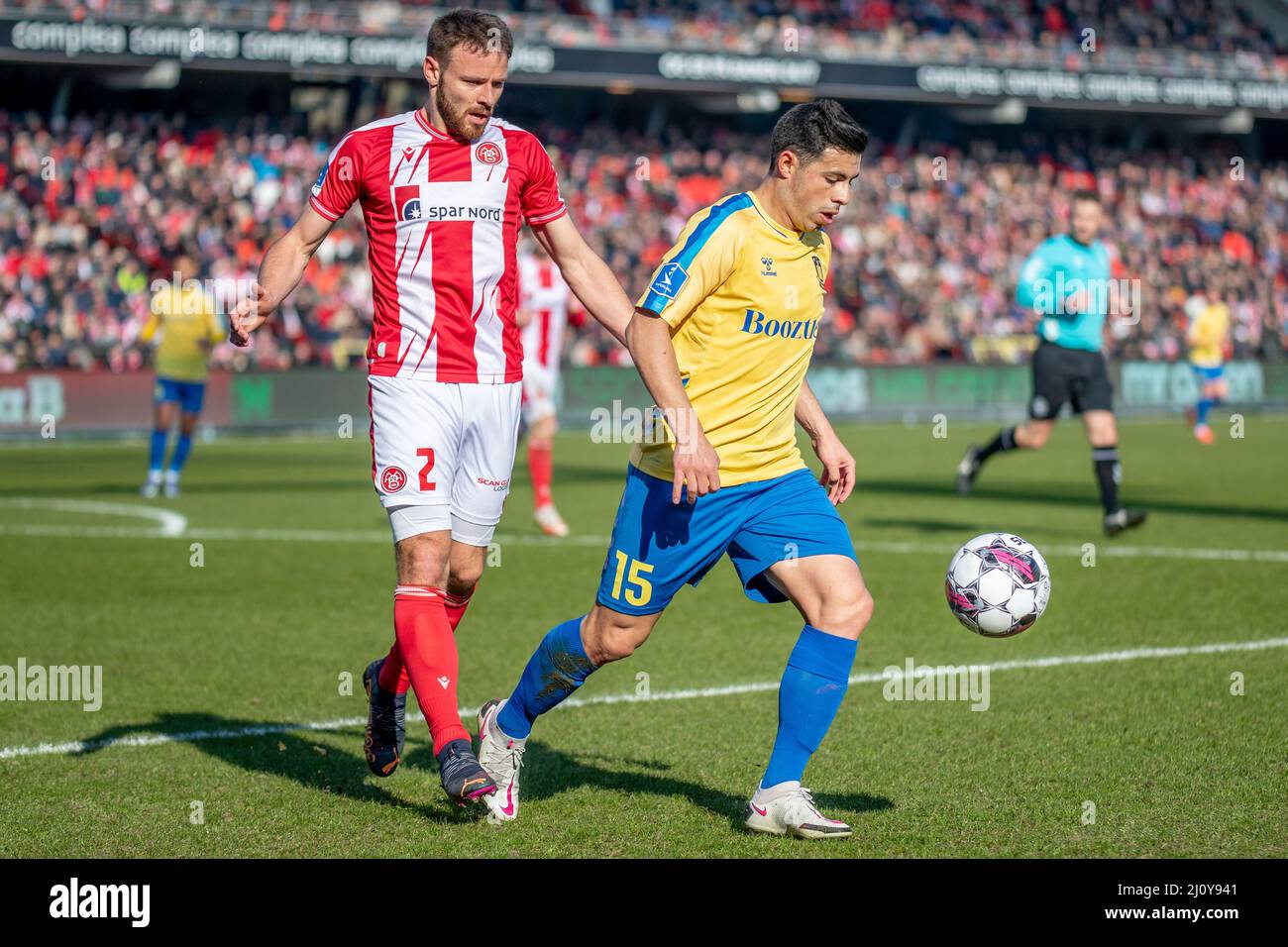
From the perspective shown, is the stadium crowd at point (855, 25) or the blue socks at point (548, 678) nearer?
the blue socks at point (548, 678)

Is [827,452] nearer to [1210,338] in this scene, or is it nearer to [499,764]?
[499,764]

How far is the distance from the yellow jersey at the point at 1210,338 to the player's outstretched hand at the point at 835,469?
23179mm

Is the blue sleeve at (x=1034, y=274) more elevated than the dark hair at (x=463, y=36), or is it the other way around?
the blue sleeve at (x=1034, y=274)

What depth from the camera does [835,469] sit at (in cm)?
525

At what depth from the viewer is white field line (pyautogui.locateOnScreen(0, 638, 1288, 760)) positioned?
5.99 meters

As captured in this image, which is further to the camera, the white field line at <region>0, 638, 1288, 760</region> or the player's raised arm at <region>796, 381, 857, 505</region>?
the white field line at <region>0, 638, 1288, 760</region>

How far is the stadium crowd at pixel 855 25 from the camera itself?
3362cm

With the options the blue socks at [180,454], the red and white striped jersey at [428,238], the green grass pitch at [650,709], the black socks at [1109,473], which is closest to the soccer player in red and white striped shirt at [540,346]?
the green grass pitch at [650,709]

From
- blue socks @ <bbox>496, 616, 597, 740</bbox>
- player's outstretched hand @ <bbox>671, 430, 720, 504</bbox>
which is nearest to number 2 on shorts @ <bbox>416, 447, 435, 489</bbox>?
blue socks @ <bbox>496, 616, 597, 740</bbox>

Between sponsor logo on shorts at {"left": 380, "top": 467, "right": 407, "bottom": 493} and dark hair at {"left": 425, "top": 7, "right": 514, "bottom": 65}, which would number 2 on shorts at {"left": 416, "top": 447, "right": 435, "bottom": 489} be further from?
dark hair at {"left": 425, "top": 7, "right": 514, "bottom": 65}

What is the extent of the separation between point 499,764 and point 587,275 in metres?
1.58

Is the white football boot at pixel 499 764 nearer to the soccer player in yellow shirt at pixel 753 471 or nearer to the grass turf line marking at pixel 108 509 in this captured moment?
the soccer player in yellow shirt at pixel 753 471

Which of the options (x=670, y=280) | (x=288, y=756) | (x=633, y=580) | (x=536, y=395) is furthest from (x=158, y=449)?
(x=670, y=280)

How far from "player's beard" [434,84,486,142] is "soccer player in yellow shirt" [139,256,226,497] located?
1236 cm
